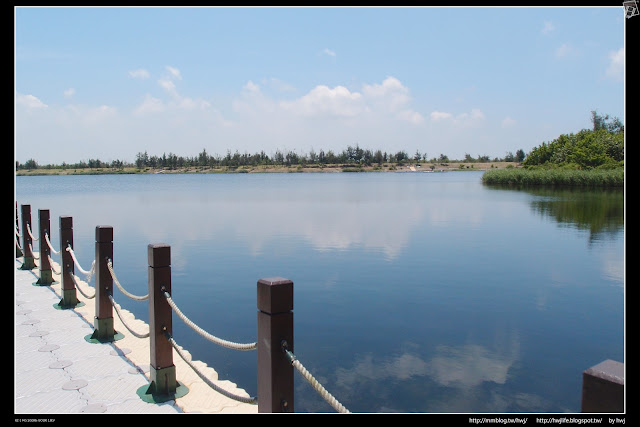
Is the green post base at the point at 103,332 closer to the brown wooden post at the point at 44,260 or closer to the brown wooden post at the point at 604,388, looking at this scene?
the brown wooden post at the point at 44,260

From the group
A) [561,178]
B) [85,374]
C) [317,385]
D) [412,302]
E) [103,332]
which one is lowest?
[412,302]

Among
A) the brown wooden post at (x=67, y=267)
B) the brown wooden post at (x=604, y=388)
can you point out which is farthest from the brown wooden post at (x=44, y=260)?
the brown wooden post at (x=604, y=388)

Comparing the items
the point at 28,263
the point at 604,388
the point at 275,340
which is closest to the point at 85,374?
the point at 275,340

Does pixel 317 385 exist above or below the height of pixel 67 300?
above

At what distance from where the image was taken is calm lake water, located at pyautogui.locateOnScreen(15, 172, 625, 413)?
8.37 metres

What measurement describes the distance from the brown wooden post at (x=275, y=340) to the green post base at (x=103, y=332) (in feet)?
13.6

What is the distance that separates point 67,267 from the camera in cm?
841

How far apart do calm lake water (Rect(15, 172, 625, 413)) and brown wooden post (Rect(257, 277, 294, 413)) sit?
4070 mm

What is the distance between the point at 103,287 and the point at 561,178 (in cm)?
6877

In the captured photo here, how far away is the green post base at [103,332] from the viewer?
6977 mm

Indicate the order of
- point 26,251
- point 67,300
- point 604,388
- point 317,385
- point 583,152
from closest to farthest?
point 604,388 → point 317,385 → point 67,300 → point 26,251 → point 583,152

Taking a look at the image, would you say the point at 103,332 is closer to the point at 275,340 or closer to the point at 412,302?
the point at 275,340

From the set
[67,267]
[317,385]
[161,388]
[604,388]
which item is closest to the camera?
[604,388]

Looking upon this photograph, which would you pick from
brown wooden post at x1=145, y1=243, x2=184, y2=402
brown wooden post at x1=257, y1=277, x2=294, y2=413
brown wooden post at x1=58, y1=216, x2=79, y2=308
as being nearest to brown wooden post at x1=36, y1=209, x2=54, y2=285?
brown wooden post at x1=58, y1=216, x2=79, y2=308
